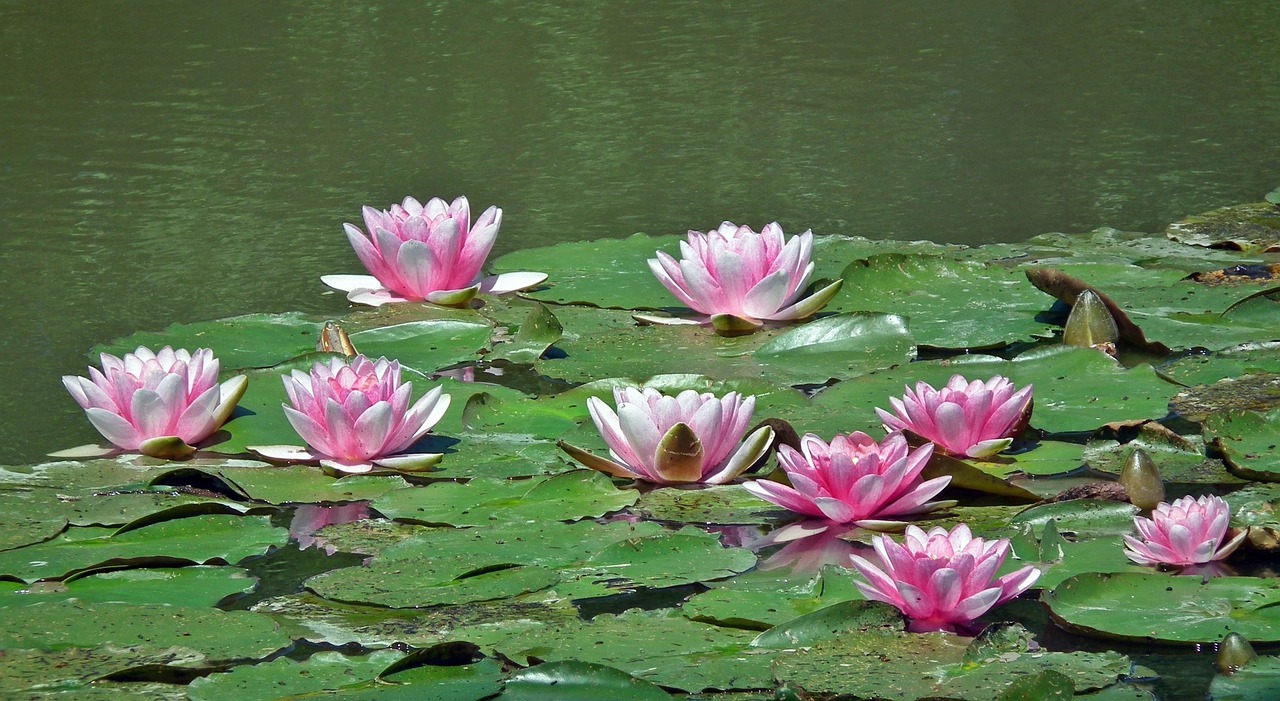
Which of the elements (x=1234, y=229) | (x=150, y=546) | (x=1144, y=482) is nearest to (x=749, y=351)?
(x=1144, y=482)

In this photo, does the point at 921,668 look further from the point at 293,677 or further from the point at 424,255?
the point at 424,255

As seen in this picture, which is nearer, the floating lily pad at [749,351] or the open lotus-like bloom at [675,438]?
the open lotus-like bloom at [675,438]

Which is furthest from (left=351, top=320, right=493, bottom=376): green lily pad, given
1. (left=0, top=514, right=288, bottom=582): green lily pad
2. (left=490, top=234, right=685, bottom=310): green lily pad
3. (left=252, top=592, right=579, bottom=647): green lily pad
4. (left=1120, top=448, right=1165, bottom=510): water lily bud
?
→ (left=1120, top=448, right=1165, bottom=510): water lily bud

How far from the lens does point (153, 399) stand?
7.83 feet

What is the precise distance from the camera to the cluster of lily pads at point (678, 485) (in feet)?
5.46

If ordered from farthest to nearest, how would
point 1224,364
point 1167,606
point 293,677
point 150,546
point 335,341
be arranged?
point 335,341 → point 1224,364 → point 150,546 → point 1167,606 → point 293,677

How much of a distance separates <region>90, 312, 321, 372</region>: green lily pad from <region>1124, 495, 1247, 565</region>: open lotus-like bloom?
1.77 m

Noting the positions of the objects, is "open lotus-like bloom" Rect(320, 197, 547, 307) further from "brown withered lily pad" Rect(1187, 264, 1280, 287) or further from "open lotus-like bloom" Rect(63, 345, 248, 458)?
"brown withered lily pad" Rect(1187, 264, 1280, 287)

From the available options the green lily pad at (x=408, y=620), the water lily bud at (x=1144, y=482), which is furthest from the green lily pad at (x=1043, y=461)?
the green lily pad at (x=408, y=620)

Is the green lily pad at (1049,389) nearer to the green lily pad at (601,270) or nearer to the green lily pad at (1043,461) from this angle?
the green lily pad at (1043,461)

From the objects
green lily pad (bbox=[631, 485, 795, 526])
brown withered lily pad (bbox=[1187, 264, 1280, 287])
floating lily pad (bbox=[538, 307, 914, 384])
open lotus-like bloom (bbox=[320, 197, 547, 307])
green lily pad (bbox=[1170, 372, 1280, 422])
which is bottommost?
green lily pad (bbox=[631, 485, 795, 526])

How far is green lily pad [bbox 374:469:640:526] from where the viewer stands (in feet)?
7.05

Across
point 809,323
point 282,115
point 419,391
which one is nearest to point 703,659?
point 419,391

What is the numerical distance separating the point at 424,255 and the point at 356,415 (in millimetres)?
958
